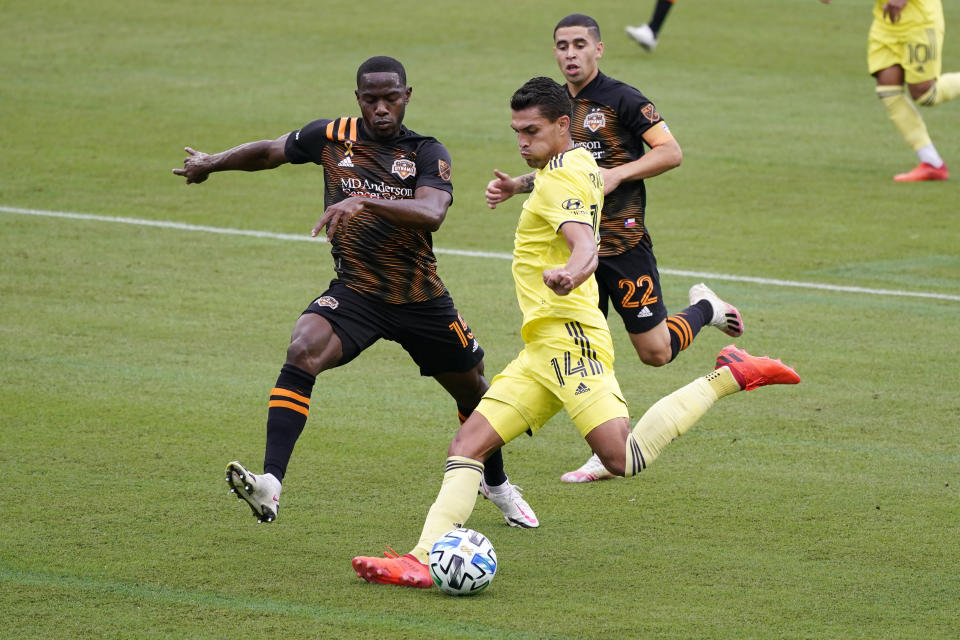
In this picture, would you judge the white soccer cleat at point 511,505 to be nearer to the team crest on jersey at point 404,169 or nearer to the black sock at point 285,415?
the black sock at point 285,415

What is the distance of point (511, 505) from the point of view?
7348 millimetres

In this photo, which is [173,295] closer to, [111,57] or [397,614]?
[397,614]

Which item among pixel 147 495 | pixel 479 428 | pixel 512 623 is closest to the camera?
pixel 512 623

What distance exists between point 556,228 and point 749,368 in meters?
1.61

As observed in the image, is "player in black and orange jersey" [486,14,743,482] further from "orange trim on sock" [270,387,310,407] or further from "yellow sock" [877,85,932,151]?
"yellow sock" [877,85,932,151]

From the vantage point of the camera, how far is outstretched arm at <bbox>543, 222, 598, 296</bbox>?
5.95 meters

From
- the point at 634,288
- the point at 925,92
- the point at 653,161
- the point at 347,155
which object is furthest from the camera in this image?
the point at 925,92

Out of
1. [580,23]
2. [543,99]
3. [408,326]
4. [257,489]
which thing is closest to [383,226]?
[408,326]

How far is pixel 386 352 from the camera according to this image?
36.4 feet

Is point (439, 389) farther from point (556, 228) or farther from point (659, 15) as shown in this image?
point (659, 15)

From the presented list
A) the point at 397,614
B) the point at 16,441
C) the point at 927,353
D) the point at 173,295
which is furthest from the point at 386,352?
the point at 397,614

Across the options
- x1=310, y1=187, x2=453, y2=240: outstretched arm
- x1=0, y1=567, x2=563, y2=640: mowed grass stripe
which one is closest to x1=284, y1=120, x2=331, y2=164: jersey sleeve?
x1=310, y1=187, x2=453, y2=240: outstretched arm

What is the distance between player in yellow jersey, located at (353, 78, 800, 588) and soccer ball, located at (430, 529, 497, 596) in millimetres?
125

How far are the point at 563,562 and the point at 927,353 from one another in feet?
17.0
